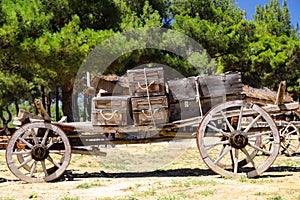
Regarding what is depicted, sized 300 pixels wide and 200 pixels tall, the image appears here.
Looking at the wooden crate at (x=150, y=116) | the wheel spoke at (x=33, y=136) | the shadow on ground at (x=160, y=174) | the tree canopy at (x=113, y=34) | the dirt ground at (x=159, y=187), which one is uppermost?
the tree canopy at (x=113, y=34)

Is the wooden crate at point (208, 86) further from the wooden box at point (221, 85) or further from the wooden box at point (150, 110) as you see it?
the wooden box at point (150, 110)

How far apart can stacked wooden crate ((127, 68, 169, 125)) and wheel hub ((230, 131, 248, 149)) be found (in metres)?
1.27

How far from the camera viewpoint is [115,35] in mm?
14828

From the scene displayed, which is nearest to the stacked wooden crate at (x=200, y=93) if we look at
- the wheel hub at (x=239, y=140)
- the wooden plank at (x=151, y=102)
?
the wooden plank at (x=151, y=102)

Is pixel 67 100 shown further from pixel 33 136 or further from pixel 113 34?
pixel 33 136

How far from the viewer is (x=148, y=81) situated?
280 inches

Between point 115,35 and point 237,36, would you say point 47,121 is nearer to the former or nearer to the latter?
point 115,35

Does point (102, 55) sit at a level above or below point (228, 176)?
above

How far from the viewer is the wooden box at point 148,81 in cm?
711

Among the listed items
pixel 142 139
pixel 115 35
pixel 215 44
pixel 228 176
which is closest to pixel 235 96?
pixel 228 176

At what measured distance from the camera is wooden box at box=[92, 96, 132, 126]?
23.8 feet

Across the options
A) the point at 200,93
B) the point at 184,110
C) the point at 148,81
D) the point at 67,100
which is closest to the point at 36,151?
the point at 148,81

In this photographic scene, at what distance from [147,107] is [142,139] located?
87cm

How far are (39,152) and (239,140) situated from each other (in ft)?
12.3
